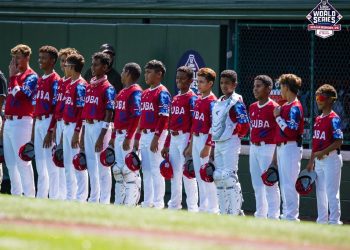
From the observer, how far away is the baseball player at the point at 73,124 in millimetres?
15617

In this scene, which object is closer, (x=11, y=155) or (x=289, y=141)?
(x=289, y=141)

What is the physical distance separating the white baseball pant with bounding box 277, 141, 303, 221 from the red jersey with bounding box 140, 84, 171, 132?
1685 millimetres

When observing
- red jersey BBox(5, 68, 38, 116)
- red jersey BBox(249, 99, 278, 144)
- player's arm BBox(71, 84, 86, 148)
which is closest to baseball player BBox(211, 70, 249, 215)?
red jersey BBox(249, 99, 278, 144)

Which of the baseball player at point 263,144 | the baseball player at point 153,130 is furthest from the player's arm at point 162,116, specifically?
the baseball player at point 263,144

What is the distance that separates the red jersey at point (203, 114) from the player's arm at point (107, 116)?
1.13m

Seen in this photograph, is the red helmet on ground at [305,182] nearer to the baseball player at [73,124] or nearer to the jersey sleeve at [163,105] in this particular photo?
the jersey sleeve at [163,105]

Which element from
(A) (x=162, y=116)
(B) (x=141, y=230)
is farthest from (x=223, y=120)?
(B) (x=141, y=230)

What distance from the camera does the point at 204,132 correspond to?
48.6 feet

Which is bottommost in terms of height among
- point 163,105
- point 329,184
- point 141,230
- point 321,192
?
point 141,230

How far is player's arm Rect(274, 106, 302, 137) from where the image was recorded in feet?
46.1

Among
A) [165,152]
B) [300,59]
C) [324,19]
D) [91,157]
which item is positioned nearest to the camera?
[165,152]

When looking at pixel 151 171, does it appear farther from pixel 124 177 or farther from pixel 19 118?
pixel 19 118

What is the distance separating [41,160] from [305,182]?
3.85 meters

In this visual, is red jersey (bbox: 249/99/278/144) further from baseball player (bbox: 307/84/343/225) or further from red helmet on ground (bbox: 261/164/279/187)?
baseball player (bbox: 307/84/343/225)
